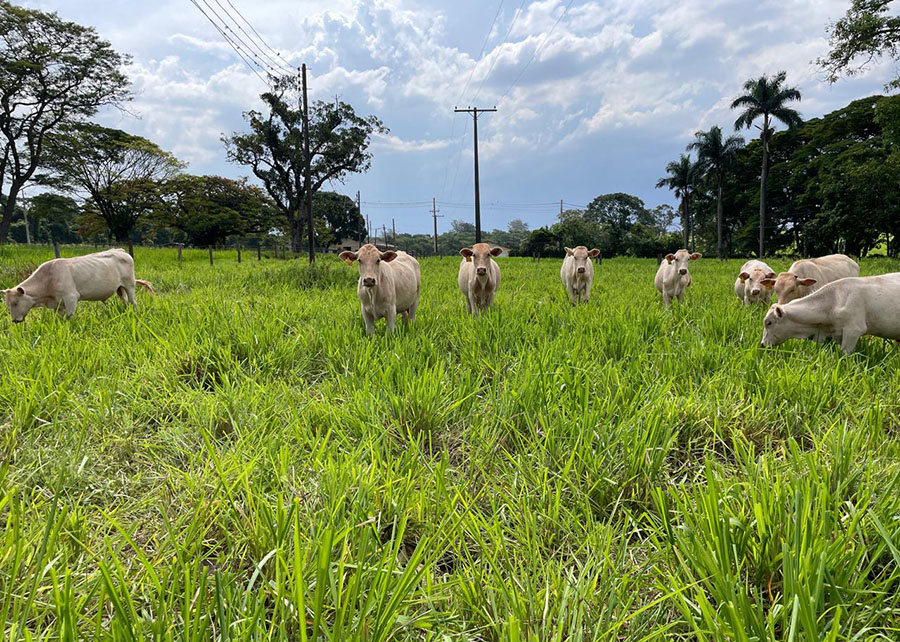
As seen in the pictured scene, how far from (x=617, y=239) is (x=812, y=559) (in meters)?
45.9

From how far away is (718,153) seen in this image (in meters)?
38.3

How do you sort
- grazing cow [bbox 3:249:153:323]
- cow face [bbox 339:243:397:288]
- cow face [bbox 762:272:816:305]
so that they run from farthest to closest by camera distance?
grazing cow [bbox 3:249:153:323] → cow face [bbox 762:272:816:305] → cow face [bbox 339:243:397:288]

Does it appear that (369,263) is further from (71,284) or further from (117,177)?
(117,177)

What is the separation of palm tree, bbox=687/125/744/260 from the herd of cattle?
35387 mm

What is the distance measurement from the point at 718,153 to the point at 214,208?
1802 inches

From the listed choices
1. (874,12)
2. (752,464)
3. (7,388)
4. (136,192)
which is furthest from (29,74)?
(874,12)

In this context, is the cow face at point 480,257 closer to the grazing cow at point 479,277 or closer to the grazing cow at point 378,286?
the grazing cow at point 479,277

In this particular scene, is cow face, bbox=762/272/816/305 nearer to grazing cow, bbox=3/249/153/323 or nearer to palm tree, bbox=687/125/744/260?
grazing cow, bbox=3/249/153/323

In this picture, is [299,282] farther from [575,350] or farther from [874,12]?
[874,12]

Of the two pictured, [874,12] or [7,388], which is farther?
[874,12]

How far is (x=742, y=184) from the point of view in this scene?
135ft

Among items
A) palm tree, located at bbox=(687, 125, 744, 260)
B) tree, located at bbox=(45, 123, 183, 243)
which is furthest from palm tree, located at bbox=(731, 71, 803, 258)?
tree, located at bbox=(45, 123, 183, 243)

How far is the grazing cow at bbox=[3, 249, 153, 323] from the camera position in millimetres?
5848

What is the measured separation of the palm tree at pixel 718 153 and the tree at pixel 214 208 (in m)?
40.6
